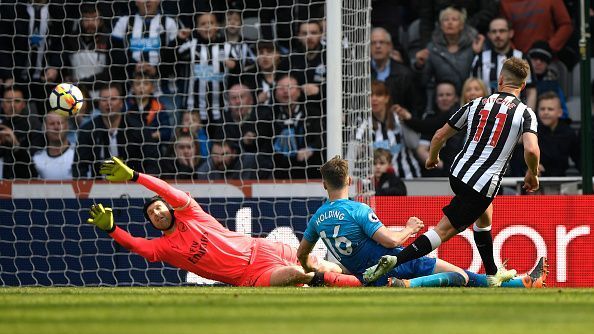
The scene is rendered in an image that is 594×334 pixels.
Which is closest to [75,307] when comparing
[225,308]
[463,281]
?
[225,308]

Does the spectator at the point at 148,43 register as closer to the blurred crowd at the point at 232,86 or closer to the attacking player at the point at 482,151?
the blurred crowd at the point at 232,86

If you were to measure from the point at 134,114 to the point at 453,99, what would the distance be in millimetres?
3588

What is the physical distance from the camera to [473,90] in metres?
13.3

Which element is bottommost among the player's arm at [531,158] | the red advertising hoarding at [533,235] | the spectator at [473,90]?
the red advertising hoarding at [533,235]

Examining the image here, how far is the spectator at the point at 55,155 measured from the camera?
13.3m

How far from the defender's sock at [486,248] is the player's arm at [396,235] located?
653 mm

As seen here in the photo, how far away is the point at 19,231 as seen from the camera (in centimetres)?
1250

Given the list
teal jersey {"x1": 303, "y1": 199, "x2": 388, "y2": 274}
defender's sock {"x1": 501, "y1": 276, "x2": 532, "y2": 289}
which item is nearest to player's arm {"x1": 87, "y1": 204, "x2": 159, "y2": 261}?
teal jersey {"x1": 303, "y1": 199, "x2": 388, "y2": 274}

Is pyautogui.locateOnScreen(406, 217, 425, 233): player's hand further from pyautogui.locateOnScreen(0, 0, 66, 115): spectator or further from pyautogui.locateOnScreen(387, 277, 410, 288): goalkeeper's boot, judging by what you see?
pyautogui.locateOnScreen(0, 0, 66, 115): spectator

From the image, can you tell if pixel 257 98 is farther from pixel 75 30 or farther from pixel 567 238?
pixel 567 238

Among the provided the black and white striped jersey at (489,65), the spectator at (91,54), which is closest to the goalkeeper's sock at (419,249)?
the black and white striped jersey at (489,65)

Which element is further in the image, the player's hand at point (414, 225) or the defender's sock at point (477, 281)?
the defender's sock at point (477, 281)

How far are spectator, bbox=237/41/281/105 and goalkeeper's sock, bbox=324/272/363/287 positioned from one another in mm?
4022

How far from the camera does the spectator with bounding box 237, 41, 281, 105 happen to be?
44.1ft
